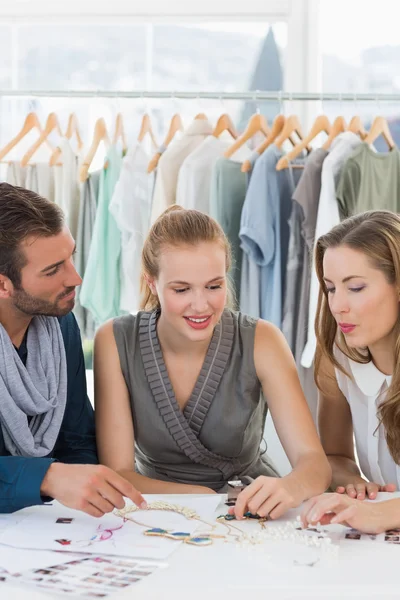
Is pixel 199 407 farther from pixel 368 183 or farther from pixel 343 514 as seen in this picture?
pixel 368 183

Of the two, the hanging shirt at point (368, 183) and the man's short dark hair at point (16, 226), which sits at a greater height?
the hanging shirt at point (368, 183)

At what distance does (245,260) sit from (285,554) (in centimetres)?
179

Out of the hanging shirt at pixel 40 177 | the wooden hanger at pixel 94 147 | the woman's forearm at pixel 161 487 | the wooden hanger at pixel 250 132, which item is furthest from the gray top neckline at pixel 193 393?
the hanging shirt at pixel 40 177

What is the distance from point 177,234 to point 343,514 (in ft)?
2.62

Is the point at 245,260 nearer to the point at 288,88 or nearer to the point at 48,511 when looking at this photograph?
the point at 288,88

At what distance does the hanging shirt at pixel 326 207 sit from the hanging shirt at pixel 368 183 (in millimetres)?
34

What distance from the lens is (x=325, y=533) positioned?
1.41 m

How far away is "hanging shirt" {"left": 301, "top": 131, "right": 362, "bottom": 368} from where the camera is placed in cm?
287

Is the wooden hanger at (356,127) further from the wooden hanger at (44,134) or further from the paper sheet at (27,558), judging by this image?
the paper sheet at (27,558)

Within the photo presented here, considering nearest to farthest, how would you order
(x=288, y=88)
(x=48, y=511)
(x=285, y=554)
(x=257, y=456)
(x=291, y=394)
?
(x=285, y=554) < (x=48, y=511) < (x=291, y=394) < (x=257, y=456) < (x=288, y=88)

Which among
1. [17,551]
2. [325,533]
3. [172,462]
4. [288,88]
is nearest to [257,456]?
[172,462]

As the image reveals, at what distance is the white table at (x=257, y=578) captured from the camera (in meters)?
1.17

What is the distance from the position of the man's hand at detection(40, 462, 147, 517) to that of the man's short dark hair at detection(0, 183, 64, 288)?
51 centimetres

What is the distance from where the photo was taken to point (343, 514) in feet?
4.59
